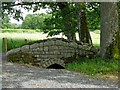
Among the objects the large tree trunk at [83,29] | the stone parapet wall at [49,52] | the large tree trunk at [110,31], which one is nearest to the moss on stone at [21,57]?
the stone parapet wall at [49,52]

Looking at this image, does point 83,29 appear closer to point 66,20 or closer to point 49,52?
point 66,20

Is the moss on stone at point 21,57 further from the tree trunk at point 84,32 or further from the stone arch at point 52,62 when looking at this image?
the tree trunk at point 84,32

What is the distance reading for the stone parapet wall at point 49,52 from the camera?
10.6 metres

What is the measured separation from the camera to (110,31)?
384 inches

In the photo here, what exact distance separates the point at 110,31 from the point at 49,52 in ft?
13.2

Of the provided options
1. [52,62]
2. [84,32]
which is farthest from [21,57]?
[84,32]

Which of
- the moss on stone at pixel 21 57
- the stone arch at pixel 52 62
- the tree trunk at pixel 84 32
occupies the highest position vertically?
the tree trunk at pixel 84 32

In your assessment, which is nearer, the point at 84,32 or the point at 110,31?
the point at 110,31

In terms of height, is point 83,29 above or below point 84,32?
above

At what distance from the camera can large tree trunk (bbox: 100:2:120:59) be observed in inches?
383

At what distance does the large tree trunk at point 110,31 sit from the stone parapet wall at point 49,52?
1.74 m

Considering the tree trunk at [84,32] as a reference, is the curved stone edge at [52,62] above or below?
below

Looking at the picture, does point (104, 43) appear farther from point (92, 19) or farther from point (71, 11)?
point (92, 19)

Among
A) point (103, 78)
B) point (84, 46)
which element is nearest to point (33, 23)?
point (84, 46)
